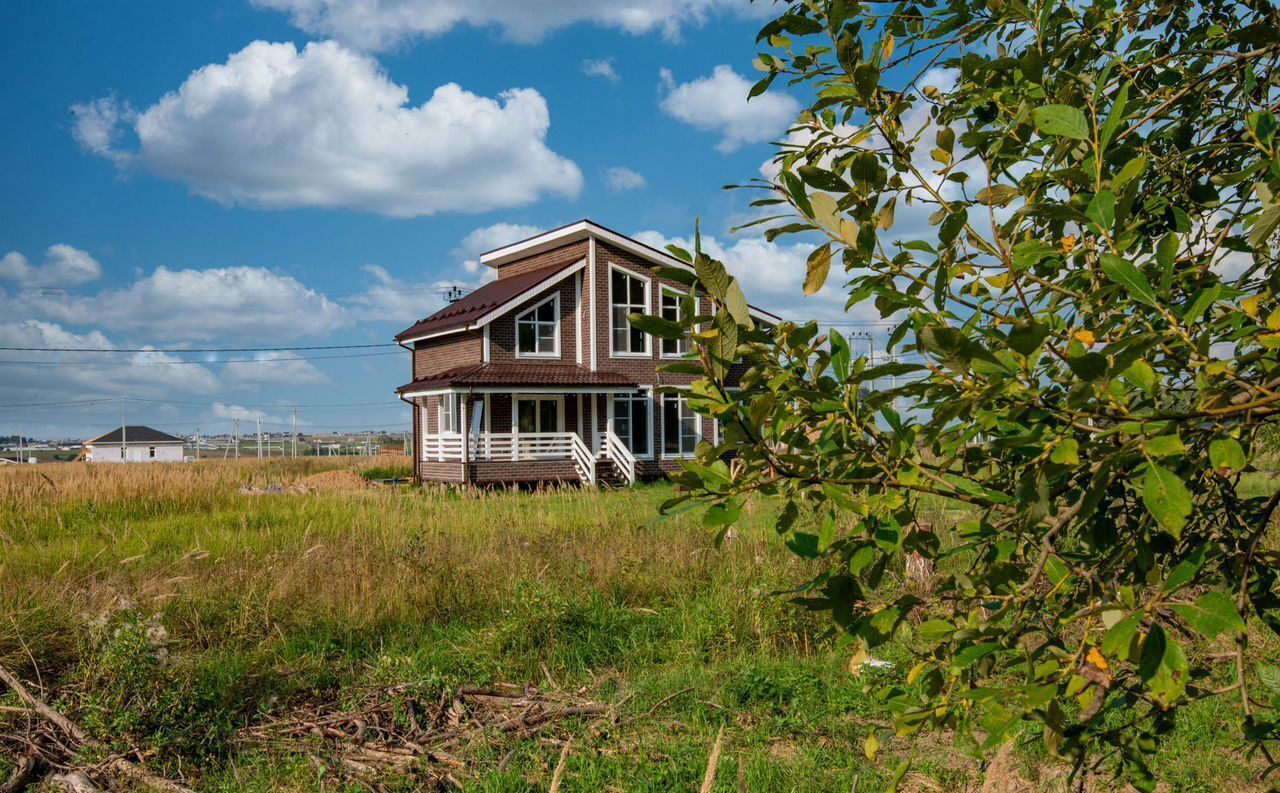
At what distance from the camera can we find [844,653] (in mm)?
6398

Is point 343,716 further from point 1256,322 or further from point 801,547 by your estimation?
point 1256,322

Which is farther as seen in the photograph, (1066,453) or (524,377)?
(524,377)

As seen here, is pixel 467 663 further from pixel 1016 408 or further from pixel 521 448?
pixel 521 448

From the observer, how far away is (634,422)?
91.7ft

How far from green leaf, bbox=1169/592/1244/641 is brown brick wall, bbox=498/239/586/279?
85.1 ft

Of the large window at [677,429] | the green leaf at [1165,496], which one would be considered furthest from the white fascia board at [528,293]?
the green leaf at [1165,496]

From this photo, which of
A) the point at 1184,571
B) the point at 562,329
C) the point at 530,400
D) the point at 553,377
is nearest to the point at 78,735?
the point at 1184,571

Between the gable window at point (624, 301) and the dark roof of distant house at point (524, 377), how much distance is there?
1.13 m

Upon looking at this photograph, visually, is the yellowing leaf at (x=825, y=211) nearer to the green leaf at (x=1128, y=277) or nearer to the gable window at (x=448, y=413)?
the green leaf at (x=1128, y=277)

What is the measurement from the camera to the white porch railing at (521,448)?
25.0 metres

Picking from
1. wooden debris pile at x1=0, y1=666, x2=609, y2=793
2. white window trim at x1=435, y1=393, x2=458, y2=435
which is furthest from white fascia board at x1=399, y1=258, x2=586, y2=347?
wooden debris pile at x1=0, y1=666, x2=609, y2=793

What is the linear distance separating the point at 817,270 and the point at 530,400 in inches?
972

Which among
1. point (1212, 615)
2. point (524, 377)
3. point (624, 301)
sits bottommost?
point (1212, 615)

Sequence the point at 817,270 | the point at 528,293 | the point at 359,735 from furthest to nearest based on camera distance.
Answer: the point at 528,293
the point at 359,735
the point at 817,270
